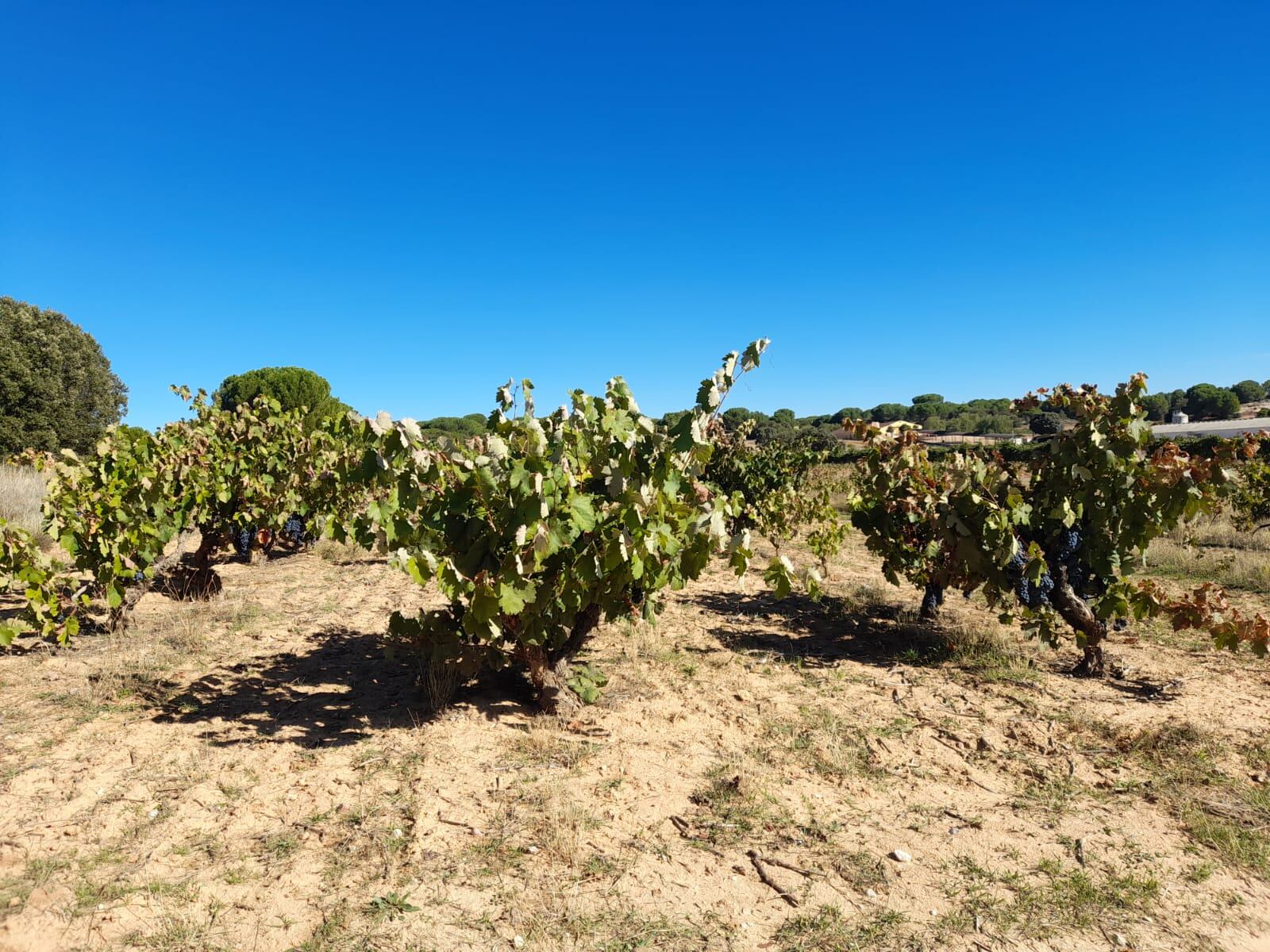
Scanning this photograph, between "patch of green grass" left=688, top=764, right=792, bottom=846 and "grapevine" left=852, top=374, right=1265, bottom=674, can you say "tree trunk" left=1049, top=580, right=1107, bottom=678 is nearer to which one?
"grapevine" left=852, top=374, right=1265, bottom=674

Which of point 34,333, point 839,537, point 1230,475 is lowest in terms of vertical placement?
point 839,537

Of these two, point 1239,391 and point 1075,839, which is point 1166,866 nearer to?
point 1075,839

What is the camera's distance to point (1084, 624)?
215 inches

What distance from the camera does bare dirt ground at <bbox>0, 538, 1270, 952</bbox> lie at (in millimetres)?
2699

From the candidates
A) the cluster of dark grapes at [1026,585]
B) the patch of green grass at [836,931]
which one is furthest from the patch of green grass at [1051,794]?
the cluster of dark grapes at [1026,585]

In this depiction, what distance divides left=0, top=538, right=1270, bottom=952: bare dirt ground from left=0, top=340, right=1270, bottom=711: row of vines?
0.58 meters

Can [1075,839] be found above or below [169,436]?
below

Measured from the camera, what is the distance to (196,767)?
12.3 ft

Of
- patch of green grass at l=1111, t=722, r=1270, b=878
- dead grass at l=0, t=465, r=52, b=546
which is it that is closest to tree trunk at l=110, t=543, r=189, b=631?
dead grass at l=0, t=465, r=52, b=546

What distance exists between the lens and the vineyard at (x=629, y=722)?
2801 millimetres

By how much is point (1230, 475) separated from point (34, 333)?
2936 cm

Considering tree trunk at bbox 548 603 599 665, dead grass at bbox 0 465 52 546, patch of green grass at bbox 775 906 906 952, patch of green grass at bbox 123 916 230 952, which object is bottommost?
patch of green grass at bbox 775 906 906 952

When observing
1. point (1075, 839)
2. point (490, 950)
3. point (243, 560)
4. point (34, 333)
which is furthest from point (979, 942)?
point (34, 333)

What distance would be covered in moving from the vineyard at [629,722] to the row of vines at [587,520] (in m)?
0.03
